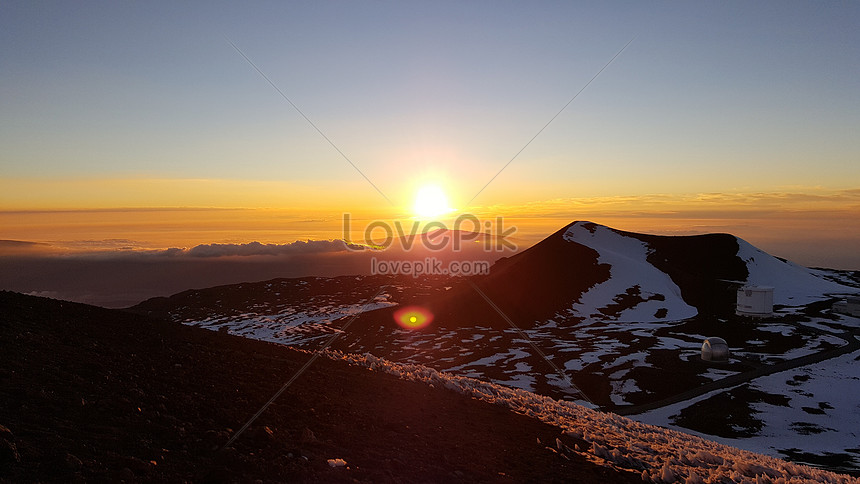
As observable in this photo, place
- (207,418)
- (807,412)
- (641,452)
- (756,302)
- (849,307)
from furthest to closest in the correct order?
(756,302)
(849,307)
(807,412)
(641,452)
(207,418)

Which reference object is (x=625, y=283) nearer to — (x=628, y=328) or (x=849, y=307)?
(x=628, y=328)

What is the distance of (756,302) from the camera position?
10688cm

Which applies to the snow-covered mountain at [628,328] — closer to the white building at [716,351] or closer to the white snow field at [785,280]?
the white snow field at [785,280]

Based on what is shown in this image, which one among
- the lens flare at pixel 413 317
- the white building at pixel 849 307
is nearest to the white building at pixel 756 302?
the white building at pixel 849 307

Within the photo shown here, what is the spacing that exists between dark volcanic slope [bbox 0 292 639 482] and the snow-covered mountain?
44.3 meters

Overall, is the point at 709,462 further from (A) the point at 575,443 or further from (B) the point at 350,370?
(B) the point at 350,370

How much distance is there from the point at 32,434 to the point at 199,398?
454 cm

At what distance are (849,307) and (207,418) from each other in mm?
129162

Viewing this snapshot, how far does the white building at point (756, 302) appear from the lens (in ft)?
347

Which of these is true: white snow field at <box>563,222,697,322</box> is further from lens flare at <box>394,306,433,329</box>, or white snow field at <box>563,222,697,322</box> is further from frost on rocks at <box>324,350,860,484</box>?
frost on rocks at <box>324,350,860,484</box>

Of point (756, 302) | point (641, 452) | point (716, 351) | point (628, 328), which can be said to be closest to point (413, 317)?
point (628, 328)

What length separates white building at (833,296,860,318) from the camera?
10456 cm

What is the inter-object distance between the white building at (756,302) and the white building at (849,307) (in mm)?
14714

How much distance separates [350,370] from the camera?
23.2m
